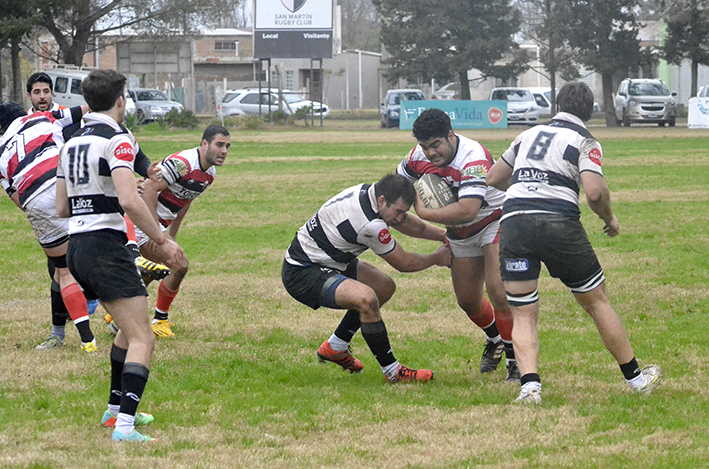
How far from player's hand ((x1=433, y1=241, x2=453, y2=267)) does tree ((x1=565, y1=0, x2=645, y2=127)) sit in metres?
38.9

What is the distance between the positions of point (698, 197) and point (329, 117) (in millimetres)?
36471

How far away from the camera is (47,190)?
291 inches

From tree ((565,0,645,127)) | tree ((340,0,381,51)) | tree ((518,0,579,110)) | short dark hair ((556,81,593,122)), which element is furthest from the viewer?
tree ((340,0,381,51))

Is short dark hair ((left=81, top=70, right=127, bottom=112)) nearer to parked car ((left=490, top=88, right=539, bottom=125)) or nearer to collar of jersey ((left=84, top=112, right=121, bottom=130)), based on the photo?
collar of jersey ((left=84, top=112, right=121, bottom=130))

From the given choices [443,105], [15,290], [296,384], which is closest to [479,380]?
[296,384]

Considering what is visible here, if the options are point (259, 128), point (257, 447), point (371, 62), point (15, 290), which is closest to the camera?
point (257, 447)

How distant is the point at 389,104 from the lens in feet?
143

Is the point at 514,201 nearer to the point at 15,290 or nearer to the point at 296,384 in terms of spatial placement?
the point at 296,384

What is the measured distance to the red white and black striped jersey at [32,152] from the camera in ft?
24.5

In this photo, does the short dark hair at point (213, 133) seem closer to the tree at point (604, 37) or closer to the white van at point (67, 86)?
the white van at point (67, 86)

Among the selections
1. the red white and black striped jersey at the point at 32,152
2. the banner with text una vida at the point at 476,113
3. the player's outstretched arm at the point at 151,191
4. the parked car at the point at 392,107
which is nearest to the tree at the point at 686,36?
the banner with text una vida at the point at 476,113

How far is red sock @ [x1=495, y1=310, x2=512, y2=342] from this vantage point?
22.3ft

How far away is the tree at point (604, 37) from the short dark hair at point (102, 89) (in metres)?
40.8

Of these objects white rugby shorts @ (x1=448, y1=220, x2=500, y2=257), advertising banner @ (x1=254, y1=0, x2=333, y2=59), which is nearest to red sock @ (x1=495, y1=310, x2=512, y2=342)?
white rugby shorts @ (x1=448, y1=220, x2=500, y2=257)
